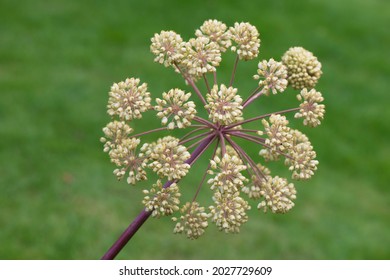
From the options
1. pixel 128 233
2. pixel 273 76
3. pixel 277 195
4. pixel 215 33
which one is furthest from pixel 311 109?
pixel 128 233

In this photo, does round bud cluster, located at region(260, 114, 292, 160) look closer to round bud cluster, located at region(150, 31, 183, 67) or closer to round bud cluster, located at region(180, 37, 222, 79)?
round bud cluster, located at region(180, 37, 222, 79)

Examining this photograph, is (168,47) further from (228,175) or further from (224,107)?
(228,175)

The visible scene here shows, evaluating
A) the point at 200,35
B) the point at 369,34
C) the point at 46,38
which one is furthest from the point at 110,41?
the point at 200,35

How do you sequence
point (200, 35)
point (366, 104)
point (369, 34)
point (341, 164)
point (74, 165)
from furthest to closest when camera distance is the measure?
point (369, 34) < point (366, 104) < point (341, 164) < point (74, 165) < point (200, 35)

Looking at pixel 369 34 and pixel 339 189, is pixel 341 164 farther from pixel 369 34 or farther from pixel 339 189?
pixel 369 34

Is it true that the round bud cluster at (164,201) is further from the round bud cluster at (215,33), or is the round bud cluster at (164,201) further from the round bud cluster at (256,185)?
the round bud cluster at (215,33)

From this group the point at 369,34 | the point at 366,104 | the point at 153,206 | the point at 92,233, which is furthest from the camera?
the point at 369,34

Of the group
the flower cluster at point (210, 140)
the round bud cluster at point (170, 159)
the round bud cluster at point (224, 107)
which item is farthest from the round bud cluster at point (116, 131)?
the round bud cluster at point (224, 107)

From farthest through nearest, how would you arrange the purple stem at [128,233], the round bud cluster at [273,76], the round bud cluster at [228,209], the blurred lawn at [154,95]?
the blurred lawn at [154,95]
the round bud cluster at [273,76]
the round bud cluster at [228,209]
the purple stem at [128,233]

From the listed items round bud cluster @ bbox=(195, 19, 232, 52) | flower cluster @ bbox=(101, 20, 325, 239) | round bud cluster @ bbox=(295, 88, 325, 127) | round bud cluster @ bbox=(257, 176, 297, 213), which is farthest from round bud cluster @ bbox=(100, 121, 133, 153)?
round bud cluster @ bbox=(295, 88, 325, 127)
